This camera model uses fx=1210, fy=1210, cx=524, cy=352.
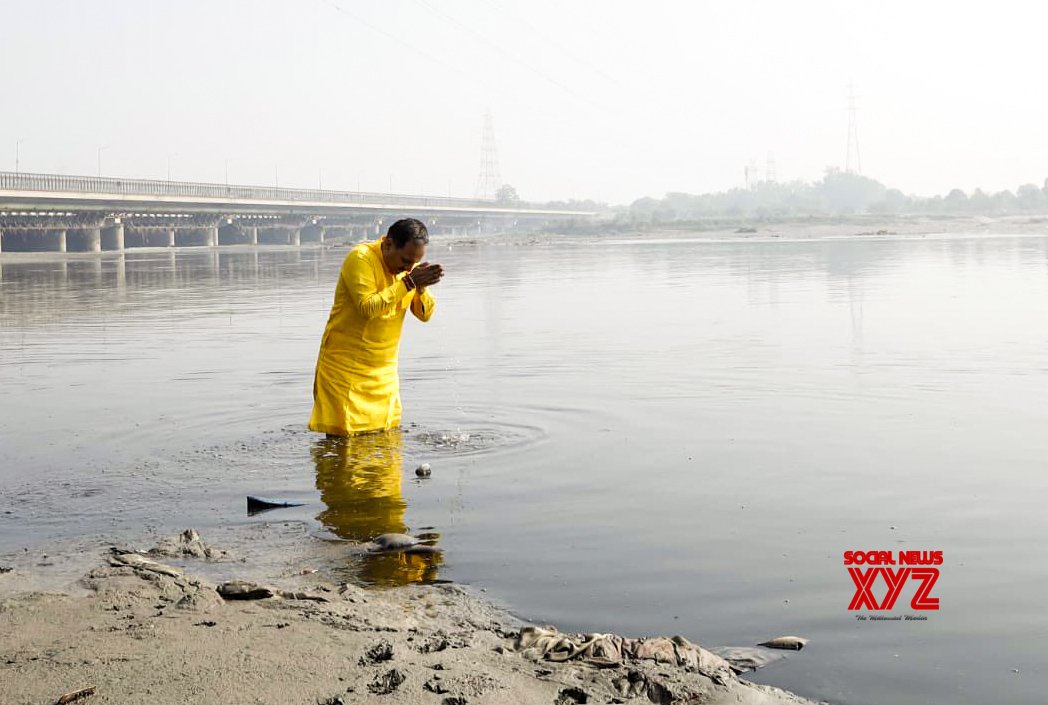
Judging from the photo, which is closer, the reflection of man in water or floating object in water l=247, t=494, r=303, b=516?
the reflection of man in water

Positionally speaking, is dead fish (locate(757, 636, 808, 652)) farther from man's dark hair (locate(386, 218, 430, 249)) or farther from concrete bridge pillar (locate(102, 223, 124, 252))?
concrete bridge pillar (locate(102, 223, 124, 252))

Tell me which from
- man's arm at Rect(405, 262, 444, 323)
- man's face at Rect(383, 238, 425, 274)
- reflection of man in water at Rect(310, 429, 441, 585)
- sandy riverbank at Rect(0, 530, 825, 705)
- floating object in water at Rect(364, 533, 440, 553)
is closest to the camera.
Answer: sandy riverbank at Rect(0, 530, 825, 705)

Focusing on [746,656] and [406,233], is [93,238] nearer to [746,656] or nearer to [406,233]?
[406,233]

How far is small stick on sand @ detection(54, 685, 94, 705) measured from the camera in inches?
145

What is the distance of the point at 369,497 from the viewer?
7.16 m

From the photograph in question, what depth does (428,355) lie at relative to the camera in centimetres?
1487

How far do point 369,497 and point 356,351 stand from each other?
1876mm

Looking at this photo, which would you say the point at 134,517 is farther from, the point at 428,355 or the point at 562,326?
the point at 562,326

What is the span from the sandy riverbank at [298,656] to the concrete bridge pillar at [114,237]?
249 feet

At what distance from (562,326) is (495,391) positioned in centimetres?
688

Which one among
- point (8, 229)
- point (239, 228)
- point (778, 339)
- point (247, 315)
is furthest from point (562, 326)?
point (239, 228)

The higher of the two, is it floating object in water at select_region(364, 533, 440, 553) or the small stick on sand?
the small stick on sand

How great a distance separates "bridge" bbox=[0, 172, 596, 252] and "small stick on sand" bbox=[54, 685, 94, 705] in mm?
64727

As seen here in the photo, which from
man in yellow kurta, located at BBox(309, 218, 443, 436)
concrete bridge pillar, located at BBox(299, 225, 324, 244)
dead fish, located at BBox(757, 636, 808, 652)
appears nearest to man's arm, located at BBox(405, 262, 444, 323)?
man in yellow kurta, located at BBox(309, 218, 443, 436)
